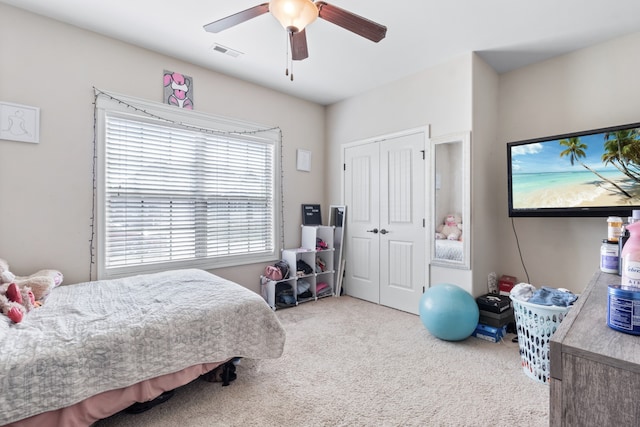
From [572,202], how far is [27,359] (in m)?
3.82

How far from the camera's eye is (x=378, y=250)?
3869 millimetres

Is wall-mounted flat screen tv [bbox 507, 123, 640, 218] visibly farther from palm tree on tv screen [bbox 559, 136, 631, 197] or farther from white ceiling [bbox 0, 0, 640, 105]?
white ceiling [bbox 0, 0, 640, 105]

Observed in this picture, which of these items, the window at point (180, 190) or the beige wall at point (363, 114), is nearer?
the beige wall at point (363, 114)

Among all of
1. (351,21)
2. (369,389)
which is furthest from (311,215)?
(351,21)

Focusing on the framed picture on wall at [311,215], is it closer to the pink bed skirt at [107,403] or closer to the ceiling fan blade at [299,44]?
the ceiling fan blade at [299,44]

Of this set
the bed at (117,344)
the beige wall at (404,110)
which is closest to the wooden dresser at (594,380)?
the bed at (117,344)

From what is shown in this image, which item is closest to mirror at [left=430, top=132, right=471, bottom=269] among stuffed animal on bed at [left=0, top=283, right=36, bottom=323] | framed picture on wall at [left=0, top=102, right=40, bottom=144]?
stuffed animal on bed at [left=0, top=283, right=36, bottom=323]

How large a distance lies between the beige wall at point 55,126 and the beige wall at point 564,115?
369 centimetres

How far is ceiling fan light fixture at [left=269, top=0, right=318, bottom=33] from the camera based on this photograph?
1.71m

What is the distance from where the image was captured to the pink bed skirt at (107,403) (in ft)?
4.55

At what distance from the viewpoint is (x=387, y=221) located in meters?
3.77

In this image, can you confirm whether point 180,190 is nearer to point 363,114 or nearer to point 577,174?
point 363,114

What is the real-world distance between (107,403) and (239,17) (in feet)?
7.56

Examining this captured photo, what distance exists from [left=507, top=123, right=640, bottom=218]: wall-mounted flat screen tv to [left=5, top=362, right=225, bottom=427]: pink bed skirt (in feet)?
10.2
